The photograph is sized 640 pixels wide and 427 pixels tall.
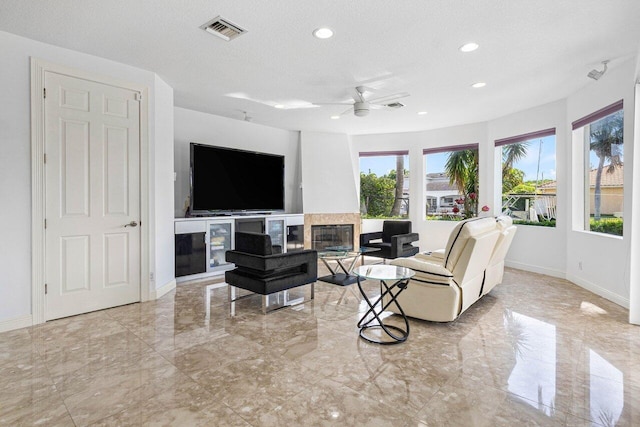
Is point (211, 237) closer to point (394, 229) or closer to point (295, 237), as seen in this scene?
point (295, 237)

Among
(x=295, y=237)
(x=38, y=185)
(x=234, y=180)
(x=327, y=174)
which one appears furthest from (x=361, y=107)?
(x=38, y=185)

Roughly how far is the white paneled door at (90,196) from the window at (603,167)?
5.59 metres

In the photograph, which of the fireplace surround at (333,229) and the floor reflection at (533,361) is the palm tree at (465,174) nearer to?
the fireplace surround at (333,229)

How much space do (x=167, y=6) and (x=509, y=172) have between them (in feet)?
19.0

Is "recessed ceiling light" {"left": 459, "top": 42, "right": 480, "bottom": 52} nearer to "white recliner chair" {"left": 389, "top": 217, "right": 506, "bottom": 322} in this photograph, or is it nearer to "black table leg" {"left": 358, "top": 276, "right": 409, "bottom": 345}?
"white recliner chair" {"left": 389, "top": 217, "right": 506, "bottom": 322}

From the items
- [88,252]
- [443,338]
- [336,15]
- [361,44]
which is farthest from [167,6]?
[443,338]

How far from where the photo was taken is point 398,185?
741 cm

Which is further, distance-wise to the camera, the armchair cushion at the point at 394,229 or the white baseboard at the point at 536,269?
the armchair cushion at the point at 394,229

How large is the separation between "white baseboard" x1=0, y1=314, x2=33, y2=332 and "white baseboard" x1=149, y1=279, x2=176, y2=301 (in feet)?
3.58

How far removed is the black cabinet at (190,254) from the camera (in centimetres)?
478

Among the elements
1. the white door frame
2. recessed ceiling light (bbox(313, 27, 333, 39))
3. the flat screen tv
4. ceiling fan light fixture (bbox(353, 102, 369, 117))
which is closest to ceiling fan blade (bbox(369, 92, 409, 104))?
ceiling fan light fixture (bbox(353, 102, 369, 117))

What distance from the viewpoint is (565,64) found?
363cm

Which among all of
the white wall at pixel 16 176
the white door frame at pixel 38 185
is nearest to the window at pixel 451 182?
the white door frame at pixel 38 185

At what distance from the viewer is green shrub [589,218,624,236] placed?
Answer: 3936 millimetres
